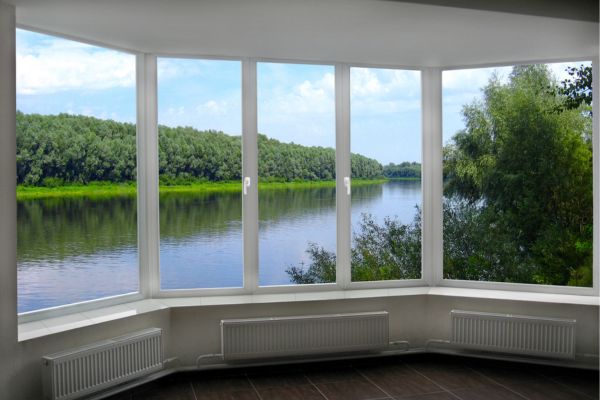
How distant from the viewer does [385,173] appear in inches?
217

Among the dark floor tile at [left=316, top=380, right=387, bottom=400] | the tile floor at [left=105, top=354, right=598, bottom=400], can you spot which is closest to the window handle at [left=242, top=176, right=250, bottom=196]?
the tile floor at [left=105, top=354, right=598, bottom=400]

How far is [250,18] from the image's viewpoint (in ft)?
12.6

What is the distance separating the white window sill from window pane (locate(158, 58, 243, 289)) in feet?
0.81

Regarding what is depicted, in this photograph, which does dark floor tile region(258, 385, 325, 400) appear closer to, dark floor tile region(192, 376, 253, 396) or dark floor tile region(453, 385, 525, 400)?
dark floor tile region(192, 376, 253, 396)

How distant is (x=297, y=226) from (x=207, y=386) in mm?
1543

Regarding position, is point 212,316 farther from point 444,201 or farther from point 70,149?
point 444,201

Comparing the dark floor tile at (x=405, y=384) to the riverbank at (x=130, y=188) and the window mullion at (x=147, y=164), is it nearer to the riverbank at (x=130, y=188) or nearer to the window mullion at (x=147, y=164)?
the riverbank at (x=130, y=188)

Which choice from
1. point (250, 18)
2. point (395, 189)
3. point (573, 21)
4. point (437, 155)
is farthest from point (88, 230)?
point (573, 21)

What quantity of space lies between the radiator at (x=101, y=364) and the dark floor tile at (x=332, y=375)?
117 cm

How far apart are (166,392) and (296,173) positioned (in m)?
2.06

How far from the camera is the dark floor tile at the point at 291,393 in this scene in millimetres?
4328

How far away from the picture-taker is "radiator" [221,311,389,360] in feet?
15.5

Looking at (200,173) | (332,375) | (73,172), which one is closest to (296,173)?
(200,173)

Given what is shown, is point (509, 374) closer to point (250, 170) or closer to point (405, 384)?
point (405, 384)
